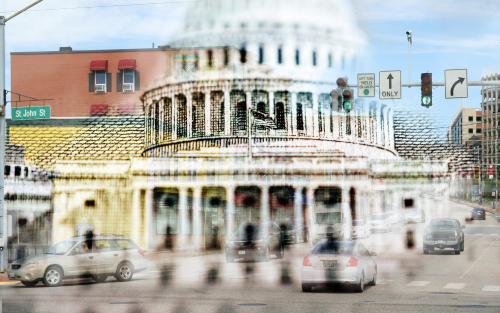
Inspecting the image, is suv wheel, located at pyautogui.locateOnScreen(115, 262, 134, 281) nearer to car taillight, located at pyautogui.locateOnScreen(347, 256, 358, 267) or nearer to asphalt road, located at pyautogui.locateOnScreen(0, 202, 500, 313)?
asphalt road, located at pyautogui.locateOnScreen(0, 202, 500, 313)

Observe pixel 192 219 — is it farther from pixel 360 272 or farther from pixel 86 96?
pixel 360 272

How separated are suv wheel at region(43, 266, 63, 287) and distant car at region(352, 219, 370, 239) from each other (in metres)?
28.0

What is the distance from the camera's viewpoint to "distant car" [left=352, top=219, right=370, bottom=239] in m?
53.3

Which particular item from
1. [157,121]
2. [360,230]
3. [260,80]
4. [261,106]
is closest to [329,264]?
[360,230]

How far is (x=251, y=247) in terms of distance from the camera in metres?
36.8

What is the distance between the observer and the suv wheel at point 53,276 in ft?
84.8

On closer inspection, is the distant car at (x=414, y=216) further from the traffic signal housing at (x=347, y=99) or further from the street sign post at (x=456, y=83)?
the traffic signal housing at (x=347, y=99)

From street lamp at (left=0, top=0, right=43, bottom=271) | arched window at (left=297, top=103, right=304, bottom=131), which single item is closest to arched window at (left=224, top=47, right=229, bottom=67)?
arched window at (left=297, top=103, right=304, bottom=131)

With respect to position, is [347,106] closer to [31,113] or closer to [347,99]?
[347,99]

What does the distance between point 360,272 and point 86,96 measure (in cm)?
7354

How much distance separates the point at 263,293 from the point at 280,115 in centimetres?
7388

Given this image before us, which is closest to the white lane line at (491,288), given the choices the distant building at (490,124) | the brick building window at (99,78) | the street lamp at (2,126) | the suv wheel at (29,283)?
the suv wheel at (29,283)

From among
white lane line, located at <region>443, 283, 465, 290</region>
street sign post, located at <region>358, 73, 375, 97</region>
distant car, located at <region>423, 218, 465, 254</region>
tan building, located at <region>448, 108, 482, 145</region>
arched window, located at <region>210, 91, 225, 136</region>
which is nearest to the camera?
white lane line, located at <region>443, 283, 465, 290</region>

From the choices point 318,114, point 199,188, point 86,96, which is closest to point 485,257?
point 199,188
